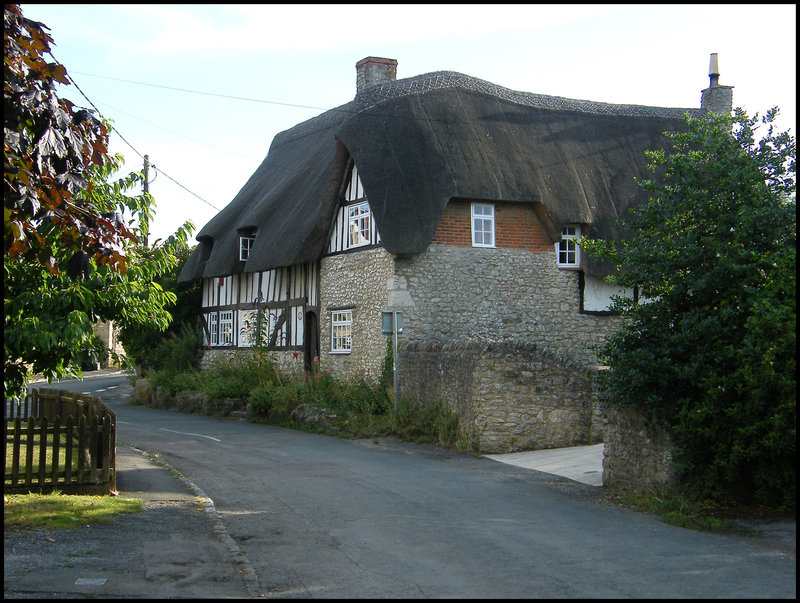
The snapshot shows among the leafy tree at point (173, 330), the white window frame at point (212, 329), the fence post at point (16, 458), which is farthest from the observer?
the leafy tree at point (173, 330)

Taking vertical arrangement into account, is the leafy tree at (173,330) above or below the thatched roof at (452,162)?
below

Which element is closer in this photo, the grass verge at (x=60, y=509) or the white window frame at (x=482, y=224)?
the grass verge at (x=60, y=509)

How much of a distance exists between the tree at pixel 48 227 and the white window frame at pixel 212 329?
2044 centimetres

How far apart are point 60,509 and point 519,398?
9.03 metres

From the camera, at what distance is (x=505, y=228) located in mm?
21531

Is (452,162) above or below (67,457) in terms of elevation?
above

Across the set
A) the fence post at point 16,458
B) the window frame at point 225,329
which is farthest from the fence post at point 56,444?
the window frame at point 225,329

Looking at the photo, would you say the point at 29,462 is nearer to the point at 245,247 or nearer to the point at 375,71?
the point at 245,247

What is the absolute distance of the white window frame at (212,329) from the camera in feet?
98.6

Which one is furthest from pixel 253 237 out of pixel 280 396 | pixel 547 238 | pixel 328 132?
pixel 547 238

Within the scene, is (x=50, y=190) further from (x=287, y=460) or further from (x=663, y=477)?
(x=287, y=460)

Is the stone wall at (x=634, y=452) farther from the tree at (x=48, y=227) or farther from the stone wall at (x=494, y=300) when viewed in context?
the stone wall at (x=494, y=300)

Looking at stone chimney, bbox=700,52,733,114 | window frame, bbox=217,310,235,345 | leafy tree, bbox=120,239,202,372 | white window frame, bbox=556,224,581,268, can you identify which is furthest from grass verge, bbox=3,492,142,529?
stone chimney, bbox=700,52,733,114

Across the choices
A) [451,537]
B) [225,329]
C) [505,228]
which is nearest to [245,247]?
[225,329]
